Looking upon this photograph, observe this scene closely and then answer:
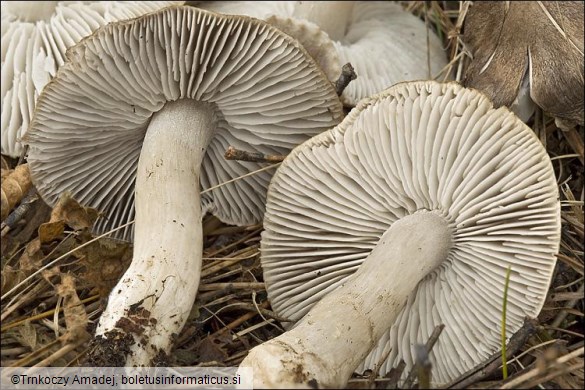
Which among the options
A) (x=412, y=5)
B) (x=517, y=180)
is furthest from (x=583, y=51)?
(x=412, y=5)

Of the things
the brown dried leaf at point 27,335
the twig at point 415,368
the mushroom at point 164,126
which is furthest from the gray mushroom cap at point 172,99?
the twig at point 415,368

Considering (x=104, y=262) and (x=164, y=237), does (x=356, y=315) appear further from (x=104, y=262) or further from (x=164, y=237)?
(x=104, y=262)

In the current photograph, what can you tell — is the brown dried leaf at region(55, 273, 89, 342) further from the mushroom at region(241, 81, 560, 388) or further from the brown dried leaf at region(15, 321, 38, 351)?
the mushroom at region(241, 81, 560, 388)

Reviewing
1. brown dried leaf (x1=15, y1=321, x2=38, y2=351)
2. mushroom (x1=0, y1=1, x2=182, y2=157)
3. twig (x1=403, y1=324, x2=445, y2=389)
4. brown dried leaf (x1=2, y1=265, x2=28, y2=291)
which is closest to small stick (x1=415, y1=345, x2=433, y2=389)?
twig (x1=403, y1=324, x2=445, y2=389)

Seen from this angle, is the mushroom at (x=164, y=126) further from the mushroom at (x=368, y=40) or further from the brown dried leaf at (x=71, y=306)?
the mushroom at (x=368, y=40)

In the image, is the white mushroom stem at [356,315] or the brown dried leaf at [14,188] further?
the brown dried leaf at [14,188]

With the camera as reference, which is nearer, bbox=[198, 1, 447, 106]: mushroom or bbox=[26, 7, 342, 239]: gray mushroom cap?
bbox=[26, 7, 342, 239]: gray mushroom cap
